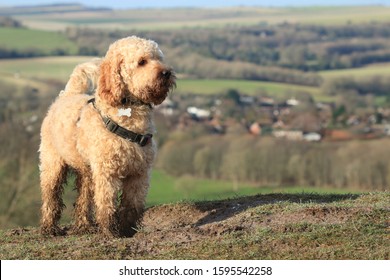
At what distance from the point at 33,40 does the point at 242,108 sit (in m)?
34.0

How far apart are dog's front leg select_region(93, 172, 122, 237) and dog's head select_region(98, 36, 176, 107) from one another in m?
0.94

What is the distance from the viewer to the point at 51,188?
37.8 feet

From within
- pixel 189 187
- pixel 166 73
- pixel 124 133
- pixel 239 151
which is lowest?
pixel 239 151

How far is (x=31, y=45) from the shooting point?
10344cm

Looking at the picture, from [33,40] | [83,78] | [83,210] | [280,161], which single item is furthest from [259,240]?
[33,40]

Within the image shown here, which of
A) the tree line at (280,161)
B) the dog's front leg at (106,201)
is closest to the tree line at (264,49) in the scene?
the tree line at (280,161)

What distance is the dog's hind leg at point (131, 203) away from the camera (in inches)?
410

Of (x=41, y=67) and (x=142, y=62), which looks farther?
(x=41, y=67)

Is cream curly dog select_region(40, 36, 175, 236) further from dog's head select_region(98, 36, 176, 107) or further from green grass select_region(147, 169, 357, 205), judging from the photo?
green grass select_region(147, 169, 357, 205)

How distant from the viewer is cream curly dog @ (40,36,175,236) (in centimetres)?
983

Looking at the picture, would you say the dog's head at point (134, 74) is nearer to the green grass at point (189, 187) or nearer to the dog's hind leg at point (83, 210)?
the dog's hind leg at point (83, 210)

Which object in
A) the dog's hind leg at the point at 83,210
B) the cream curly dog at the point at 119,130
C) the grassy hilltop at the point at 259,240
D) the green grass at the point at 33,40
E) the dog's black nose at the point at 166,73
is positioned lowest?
the green grass at the point at 33,40

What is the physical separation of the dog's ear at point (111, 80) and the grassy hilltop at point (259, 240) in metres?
1.74

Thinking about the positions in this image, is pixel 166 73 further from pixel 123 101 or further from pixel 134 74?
pixel 123 101
